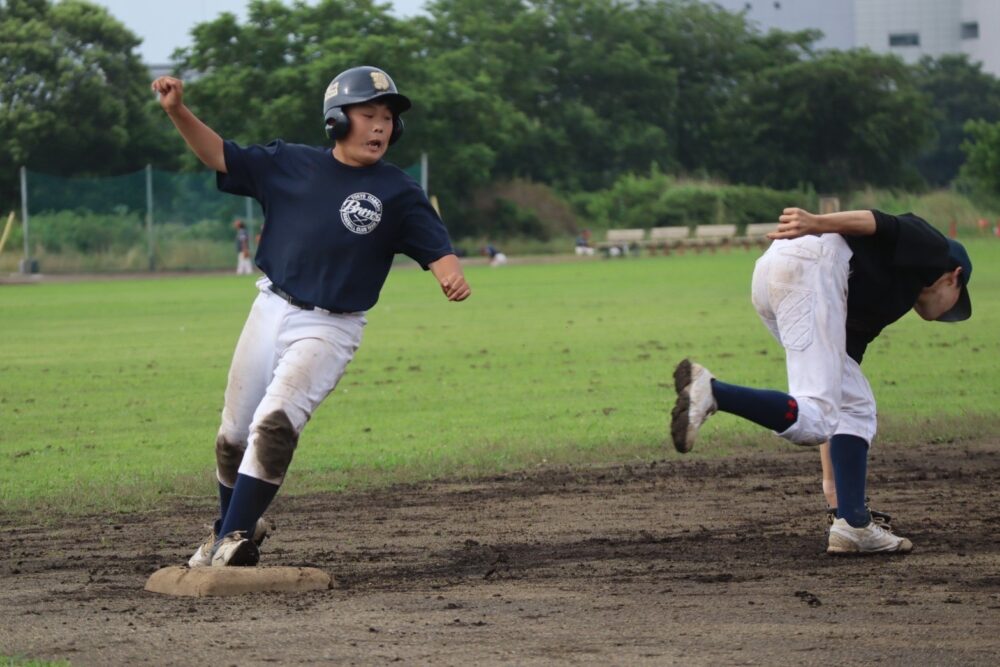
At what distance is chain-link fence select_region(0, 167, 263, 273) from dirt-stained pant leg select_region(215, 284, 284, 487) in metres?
38.9

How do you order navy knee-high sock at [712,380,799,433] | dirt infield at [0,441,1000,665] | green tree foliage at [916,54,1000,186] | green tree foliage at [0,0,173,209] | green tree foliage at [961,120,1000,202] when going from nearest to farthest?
dirt infield at [0,441,1000,665] → navy knee-high sock at [712,380,799,433] → green tree foliage at [0,0,173,209] → green tree foliage at [961,120,1000,202] → green tree foliage at [916,54,1000,186]

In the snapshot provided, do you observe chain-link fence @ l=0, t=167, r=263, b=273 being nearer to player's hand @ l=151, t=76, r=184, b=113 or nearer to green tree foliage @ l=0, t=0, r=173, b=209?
green tree foliage @ l=0, t=0, r=173, b=209

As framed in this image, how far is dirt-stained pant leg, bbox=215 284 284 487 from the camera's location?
21.1 feet

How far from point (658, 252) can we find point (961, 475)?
155ft

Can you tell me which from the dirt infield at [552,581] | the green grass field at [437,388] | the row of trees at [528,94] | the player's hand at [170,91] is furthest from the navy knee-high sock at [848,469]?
the row of trees at [528,94]

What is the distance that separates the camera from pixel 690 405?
6.09m

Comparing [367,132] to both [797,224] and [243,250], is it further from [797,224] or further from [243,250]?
[243,250]

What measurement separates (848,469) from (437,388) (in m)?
8.05

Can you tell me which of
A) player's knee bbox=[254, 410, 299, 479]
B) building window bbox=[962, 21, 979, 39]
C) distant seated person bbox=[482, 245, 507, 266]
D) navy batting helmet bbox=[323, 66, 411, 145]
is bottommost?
distant seated person bbox=[482, 245, 507, 266]

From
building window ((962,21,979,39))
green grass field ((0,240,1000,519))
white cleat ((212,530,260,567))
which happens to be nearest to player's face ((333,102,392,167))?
white cleat ((212,530,260,567))

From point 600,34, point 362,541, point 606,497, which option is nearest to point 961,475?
point 606,497

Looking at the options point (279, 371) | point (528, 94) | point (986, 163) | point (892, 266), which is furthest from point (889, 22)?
point (279, 371)

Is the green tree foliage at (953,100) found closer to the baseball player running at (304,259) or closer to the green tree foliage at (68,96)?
the green tree foliage at (68,96)

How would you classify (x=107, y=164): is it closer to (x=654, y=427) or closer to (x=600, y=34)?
(x=600, y=34)
